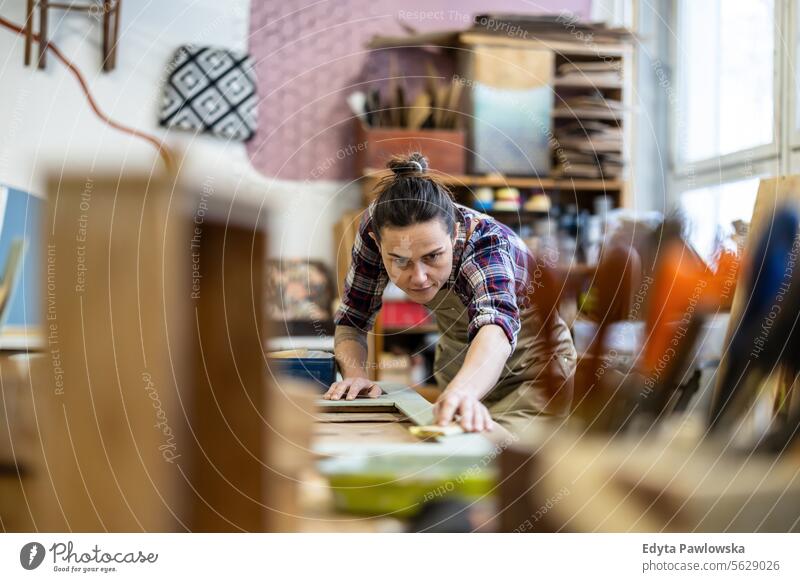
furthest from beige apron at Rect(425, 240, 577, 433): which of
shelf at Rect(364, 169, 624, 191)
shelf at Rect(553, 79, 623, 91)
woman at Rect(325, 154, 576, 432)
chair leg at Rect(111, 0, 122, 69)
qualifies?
chair leg at Rect(111, 0, 122, 69)

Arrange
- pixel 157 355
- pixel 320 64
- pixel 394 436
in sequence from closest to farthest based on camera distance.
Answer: pixel 157 355
pixel 394 436
pixel 320 64

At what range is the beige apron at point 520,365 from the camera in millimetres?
596

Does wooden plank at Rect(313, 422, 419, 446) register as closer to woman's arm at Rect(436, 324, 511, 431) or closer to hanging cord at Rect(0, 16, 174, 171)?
woman's arm at Rect(436, 324, 511, 431)

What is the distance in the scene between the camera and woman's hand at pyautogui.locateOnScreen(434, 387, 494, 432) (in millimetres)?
559

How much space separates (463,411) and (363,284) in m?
0.14

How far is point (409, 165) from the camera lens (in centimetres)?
62

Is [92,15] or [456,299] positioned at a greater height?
[92,15]

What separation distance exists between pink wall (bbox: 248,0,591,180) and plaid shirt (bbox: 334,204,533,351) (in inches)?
3.3

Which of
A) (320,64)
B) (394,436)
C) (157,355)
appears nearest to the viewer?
(157,355)

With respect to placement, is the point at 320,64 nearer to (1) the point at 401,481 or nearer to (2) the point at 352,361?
(2) the point at 352,361

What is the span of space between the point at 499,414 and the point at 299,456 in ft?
0.68

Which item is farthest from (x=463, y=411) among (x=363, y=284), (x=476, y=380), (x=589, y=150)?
(x=589, y=150)
